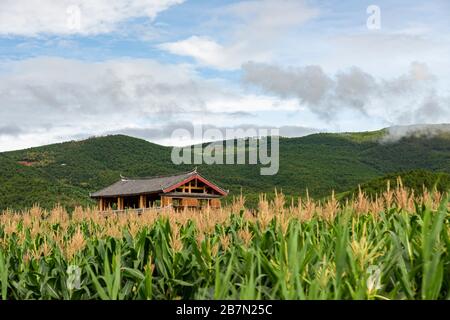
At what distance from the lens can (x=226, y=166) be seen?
276ft

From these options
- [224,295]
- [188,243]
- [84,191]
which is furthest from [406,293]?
[84,191]

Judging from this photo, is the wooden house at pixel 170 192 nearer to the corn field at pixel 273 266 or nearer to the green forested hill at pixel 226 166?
the green forested hill at pixel 226 166

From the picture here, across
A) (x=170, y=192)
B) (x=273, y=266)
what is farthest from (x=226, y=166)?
(x=273, y=266)

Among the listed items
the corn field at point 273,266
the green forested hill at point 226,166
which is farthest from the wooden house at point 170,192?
the corn field at point 273,266

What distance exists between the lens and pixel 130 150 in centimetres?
9469

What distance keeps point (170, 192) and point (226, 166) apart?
47579mm

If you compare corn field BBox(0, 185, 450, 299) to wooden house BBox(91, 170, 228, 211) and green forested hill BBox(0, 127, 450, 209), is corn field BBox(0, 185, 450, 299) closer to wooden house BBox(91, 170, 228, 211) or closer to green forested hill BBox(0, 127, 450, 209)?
wooden house BBox(91, 170, 228, 211)

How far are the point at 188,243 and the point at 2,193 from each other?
166ft

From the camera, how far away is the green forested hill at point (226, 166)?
58.0 meters

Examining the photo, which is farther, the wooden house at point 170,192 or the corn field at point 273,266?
the wooden house at point 170,192

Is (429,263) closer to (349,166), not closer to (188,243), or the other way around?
(188,243)

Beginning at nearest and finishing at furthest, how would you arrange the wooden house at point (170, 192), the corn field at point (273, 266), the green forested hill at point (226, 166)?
the corn field at point (273, 266) < the wooden house at point (170, 192) < the green forested hill at point (226, 166)

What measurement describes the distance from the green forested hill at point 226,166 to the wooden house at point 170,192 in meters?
9.78

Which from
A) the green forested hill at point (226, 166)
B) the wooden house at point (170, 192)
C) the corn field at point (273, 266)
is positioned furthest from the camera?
the green forested hill at point (226, 166)
